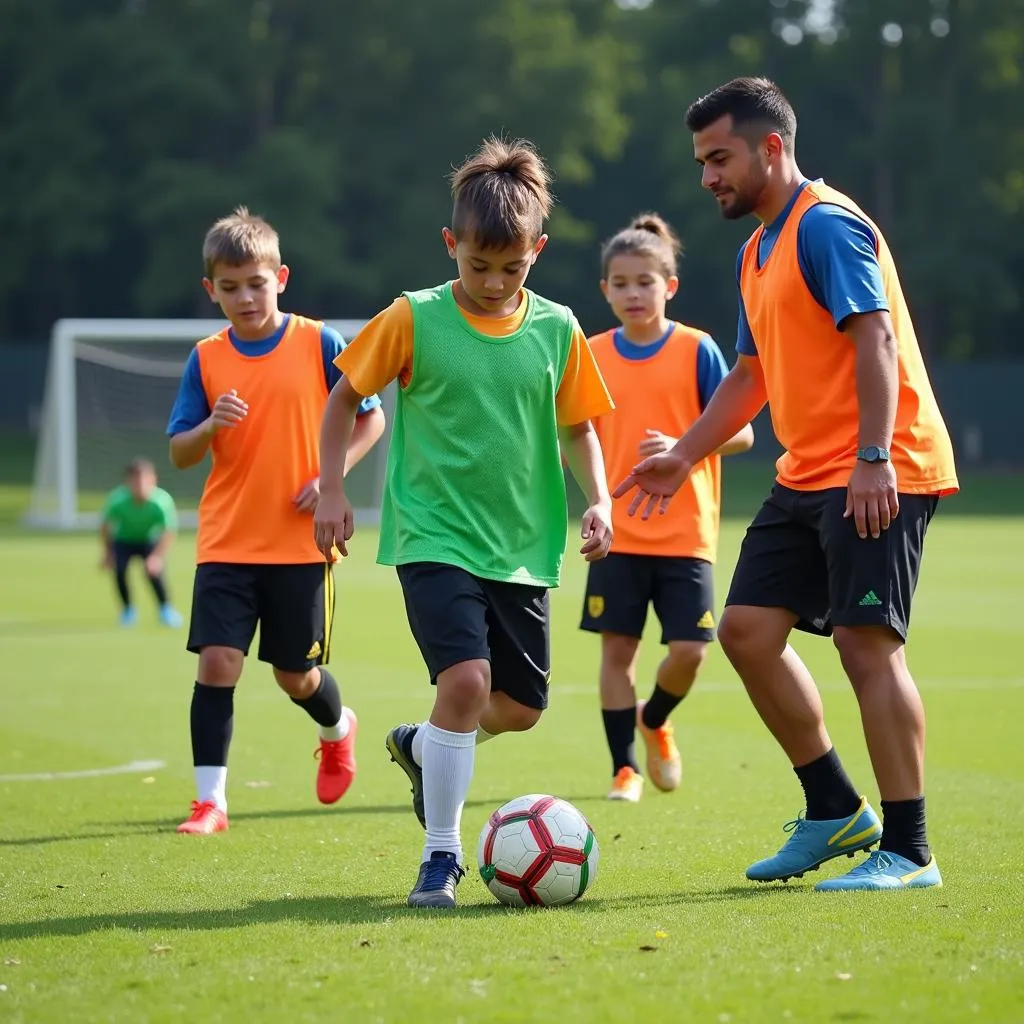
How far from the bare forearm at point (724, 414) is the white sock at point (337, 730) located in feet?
7.28

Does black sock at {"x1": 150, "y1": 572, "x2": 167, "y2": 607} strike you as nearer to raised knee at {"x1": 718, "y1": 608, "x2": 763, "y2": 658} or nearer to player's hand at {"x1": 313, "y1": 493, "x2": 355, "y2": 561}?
player's hand at {"x1": 313, "y1": 493, "x2": 355, "y2": 561}

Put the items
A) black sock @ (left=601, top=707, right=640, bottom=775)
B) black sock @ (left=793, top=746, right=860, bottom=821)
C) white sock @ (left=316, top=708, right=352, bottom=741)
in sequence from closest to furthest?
black sock @ (left=793, top=746, right=860, bottom=821) → white sock @ (left=316, top=708, right=352, bottom=741) → black sock @ (left=601, top=707, right=640, bottom=775)

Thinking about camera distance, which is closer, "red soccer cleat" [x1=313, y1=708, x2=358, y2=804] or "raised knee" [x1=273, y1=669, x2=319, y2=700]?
"raised knee" [x1=273, y1=669, x2=319, y2=700]

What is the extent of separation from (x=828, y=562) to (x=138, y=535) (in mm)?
12061

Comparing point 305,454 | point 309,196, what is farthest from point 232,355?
point 309,196

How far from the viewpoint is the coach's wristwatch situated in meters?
4.88

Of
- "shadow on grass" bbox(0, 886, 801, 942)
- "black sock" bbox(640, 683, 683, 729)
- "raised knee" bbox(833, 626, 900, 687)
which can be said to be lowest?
"shadow on grass" bbox(0, 886, 801, 942)

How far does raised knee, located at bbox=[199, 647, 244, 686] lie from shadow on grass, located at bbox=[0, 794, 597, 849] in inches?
21.1

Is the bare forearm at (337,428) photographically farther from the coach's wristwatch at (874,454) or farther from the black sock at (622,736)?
the black sock at (622,736)

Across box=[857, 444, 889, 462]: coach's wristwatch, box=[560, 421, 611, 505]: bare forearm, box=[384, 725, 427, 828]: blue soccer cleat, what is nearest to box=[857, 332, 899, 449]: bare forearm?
box=[857, 444, 889, 462]: coach's wristwatch

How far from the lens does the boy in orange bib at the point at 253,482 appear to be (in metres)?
6.69

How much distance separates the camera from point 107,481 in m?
32.2

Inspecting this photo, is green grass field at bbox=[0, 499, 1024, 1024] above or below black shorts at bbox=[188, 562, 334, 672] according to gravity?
below

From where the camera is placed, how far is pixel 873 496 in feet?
16.0
